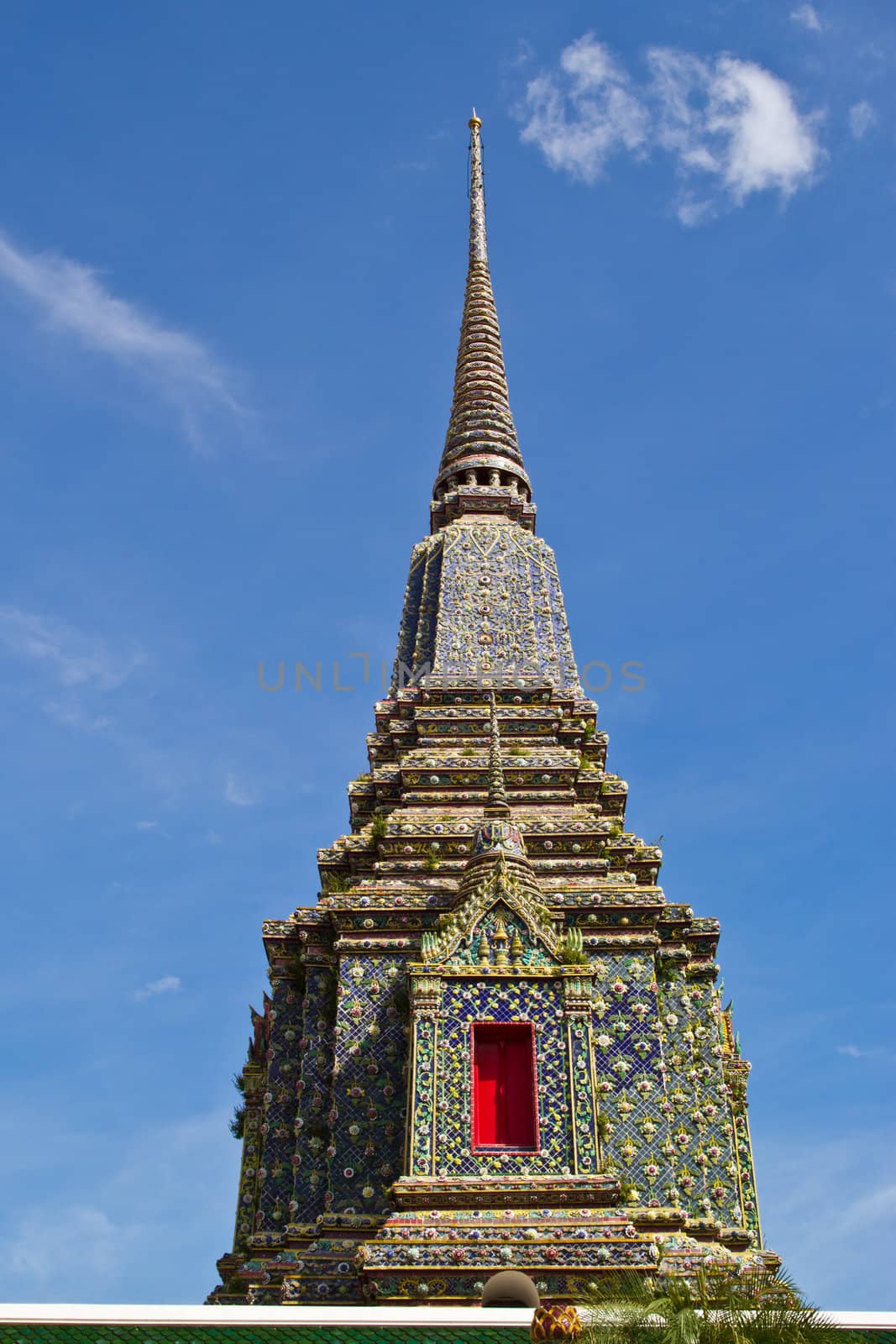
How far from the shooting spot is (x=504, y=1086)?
16438 millimetres

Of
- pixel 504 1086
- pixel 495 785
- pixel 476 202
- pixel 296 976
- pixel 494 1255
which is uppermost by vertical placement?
pixel 476 202

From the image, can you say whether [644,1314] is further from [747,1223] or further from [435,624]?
[435,624]

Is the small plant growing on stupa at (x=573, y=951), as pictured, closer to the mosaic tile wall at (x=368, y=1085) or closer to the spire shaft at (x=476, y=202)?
the mosaic tile wall at (x=368, y=1085)

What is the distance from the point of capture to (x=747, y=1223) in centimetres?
2078

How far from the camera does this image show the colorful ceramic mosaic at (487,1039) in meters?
Result: 15.2

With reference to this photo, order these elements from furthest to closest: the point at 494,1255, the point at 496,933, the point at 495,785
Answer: the point at 495,785
the point at 496,933
the point at 494,1255

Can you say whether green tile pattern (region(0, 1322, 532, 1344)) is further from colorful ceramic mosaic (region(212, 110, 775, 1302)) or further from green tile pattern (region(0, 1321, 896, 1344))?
colorful ceramic mosaic (region(212, 110, 775, 1302))

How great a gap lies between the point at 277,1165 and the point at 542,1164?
4.59 meters

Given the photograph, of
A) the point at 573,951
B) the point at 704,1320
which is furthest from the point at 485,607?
the point at 704,1320

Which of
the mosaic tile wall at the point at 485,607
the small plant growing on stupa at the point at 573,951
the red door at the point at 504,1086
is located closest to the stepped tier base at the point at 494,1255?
the red door at the point at 504,1086

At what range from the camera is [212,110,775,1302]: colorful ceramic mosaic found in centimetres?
1517

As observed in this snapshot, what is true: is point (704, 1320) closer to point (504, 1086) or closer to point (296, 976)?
point (504, 1086)

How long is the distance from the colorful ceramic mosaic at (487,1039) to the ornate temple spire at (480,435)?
5464 mm

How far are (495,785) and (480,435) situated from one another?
13.3 meters
